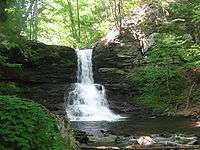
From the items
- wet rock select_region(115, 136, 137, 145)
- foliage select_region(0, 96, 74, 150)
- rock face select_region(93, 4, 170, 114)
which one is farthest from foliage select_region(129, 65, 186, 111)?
foliage select_region(0, 96, 74, 150)

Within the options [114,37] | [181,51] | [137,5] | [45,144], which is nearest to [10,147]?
[45,144]

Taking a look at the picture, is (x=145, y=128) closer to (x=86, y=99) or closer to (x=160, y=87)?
(x=160, y=87)

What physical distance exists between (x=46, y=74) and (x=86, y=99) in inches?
148

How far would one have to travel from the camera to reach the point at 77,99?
26.7 m

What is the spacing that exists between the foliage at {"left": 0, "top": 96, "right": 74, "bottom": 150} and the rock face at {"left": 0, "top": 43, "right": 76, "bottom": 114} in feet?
65.9

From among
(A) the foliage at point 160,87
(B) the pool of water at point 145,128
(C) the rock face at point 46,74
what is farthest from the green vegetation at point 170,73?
(B) the pool of water at point 145,128

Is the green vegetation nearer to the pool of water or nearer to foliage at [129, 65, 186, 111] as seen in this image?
foliage at [129, 65, 186, 111]

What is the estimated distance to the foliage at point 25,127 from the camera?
15.3 feet

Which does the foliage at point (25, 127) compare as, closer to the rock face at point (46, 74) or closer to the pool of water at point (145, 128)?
the pool of water at point (145, 128)

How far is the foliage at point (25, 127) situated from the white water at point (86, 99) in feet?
58.5

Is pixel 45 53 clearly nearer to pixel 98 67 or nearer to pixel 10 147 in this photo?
pixel 98 67

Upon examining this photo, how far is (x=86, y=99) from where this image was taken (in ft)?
87.1

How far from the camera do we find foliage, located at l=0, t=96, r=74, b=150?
4.65m

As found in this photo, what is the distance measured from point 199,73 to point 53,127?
2167 centimetres
